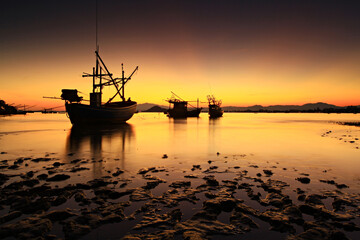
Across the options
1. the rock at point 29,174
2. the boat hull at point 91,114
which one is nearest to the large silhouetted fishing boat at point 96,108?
the boat hull at point 91,114

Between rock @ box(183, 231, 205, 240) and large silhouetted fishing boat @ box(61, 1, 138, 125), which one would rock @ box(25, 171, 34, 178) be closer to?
rock @ box(183, 231, 205, 240)

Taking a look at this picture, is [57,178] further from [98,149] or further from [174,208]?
[98,149]

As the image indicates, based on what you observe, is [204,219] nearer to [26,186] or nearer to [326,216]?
[326,216]

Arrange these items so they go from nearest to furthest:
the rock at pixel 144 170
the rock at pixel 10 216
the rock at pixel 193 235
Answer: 1. the rock at pixel 193 235
2. the rock at pixel 10 216
3. the rock at pixel 144 170

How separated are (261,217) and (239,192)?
1.86 metres

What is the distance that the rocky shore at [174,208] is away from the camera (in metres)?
4.68

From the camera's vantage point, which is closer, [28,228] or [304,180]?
[28,228]

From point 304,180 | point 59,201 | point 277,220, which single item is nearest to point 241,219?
point 277,220

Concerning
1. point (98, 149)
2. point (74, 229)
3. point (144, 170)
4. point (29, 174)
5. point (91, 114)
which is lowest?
point (98, 149)

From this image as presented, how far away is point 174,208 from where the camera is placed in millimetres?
5969

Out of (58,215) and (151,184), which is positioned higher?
(58,215)

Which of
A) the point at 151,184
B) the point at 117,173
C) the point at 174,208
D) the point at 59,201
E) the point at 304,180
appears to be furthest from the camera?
the point at 117,173

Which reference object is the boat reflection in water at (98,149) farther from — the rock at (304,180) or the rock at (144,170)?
the rock at (304,180)

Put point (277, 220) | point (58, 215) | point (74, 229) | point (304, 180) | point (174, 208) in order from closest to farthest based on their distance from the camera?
point (74, 229), point (277, 220), point (58, 215), point (174, 208), point (304, 180)
